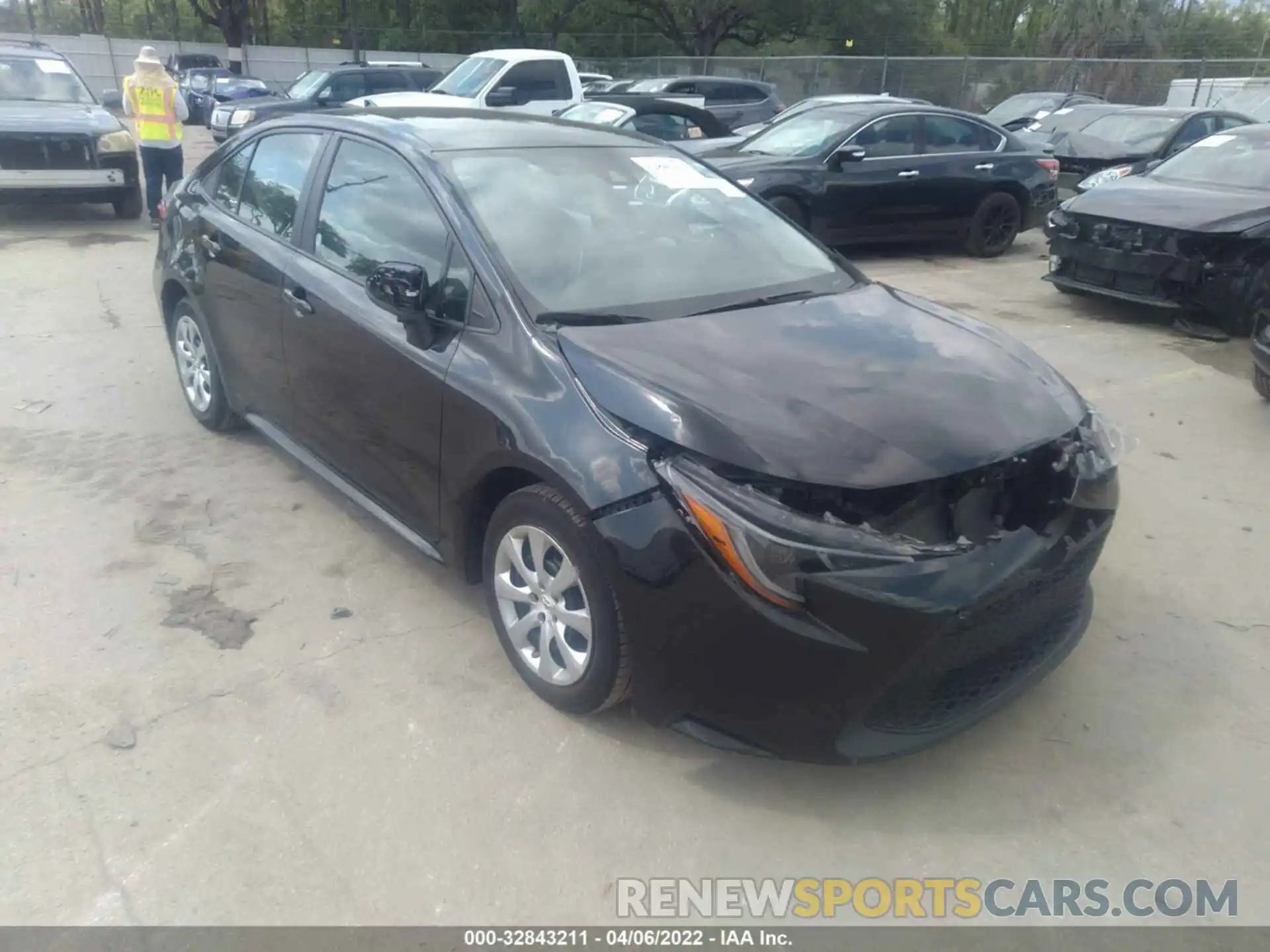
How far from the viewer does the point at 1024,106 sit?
19.5 m

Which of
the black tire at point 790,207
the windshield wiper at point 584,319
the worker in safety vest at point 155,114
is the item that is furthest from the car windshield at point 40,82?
the windshield wiper at point 584,319

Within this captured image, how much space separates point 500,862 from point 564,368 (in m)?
1.38

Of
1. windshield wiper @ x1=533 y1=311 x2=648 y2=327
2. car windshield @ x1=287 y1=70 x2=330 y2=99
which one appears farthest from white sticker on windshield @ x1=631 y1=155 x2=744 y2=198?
car windshield @ x1=287 y1=70 x2=330 y2=99

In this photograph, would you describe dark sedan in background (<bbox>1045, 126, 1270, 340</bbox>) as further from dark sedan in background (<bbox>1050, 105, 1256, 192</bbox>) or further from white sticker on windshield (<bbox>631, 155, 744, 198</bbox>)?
white sticker on windshield (<bbox>631, 155, 744, 198</bbox>)

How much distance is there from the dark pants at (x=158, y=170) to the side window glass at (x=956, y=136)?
26.6ft

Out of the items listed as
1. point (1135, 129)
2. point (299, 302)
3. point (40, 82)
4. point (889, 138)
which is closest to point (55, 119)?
point (40, 82)

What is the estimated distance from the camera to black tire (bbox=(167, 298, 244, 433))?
484 cm

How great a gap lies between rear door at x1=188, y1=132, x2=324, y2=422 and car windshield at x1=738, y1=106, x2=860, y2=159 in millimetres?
6648

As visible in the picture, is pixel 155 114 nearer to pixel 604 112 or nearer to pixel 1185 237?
pixel 604 112

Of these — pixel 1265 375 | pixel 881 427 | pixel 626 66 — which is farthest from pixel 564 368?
pixel 626 66

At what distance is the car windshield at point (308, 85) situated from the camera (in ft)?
57.6

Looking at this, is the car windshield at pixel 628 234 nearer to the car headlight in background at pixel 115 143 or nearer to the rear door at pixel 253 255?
the rear door at pixel 253 255

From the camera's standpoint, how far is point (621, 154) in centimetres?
401

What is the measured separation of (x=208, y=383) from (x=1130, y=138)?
12.4 metres
